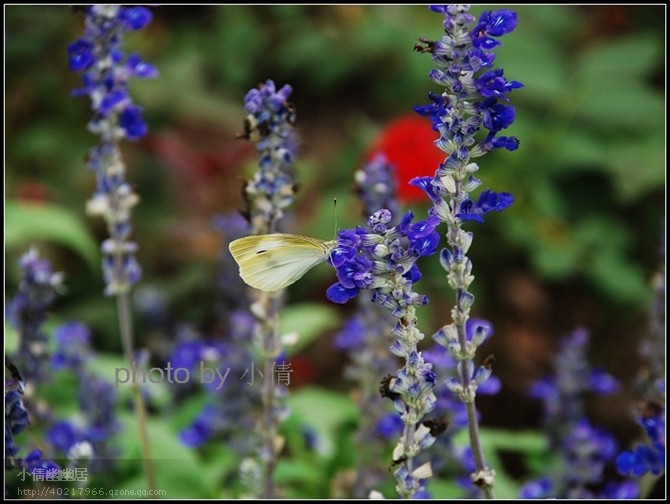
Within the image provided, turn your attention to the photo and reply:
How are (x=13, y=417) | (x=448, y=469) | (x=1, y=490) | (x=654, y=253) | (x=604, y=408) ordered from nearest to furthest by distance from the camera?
(x=13, y=417) → (x=1, y=490) → (x=448, y=469) → (x=604, y=408) → (x=654, y=253)

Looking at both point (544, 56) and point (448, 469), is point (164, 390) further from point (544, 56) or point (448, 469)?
point (544, 56)

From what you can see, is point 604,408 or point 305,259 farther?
point 604,408

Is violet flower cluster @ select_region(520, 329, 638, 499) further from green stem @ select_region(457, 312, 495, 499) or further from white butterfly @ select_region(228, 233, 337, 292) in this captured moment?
white butterfly @ select_region(228, 233, 337, 292)

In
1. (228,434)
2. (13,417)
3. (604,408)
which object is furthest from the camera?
(604,408)

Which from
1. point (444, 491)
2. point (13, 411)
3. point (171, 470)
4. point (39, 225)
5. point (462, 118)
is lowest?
point (444, 491)

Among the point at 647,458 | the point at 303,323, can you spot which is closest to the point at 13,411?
the point at 647,458

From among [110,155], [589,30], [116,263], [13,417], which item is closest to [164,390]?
[116,263]

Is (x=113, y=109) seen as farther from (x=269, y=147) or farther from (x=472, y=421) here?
(x=472, y=421)
